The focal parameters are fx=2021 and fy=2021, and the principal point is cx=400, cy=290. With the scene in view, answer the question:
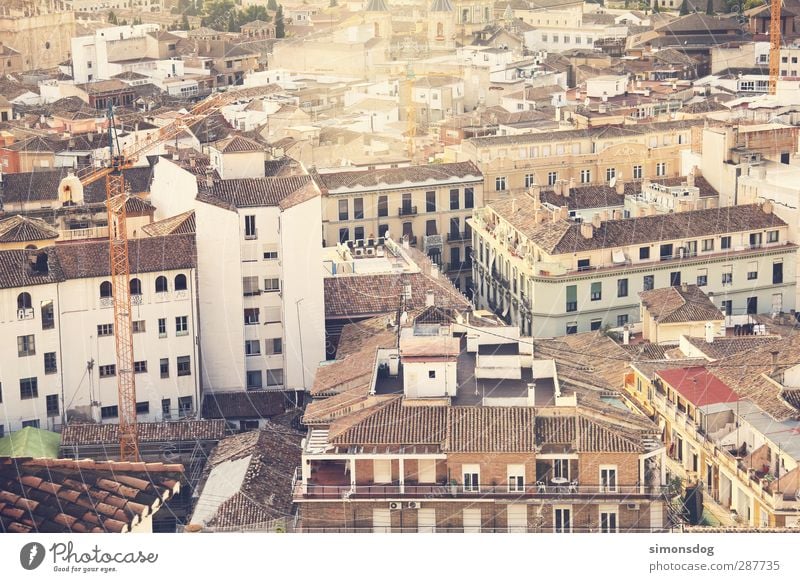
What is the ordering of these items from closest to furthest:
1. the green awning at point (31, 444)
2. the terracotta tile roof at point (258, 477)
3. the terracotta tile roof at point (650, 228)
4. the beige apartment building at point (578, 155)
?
the terracotta tile roof at point (258, 477), the green awning at point (31, 444), the terracotta tile roof at point (650, 228), the beige apartment building at point (578, 155)

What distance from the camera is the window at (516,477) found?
5934 millimetres

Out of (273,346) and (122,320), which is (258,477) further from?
(273,346)

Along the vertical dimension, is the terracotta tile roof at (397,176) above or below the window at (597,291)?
above

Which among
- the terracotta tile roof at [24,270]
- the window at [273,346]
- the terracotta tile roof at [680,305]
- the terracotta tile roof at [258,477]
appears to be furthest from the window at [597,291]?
the terracotta tile roof at [24,270]

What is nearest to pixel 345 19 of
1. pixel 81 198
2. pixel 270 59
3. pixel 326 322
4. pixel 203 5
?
pixel 270 59

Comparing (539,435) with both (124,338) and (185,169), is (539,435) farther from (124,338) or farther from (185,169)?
(185,169)

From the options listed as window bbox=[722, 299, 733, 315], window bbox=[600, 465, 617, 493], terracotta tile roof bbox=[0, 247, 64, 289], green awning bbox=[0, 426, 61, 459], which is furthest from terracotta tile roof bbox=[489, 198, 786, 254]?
window bbox=[600, 465, 617, 493]

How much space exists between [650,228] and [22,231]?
2.76m

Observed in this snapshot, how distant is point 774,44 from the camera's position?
1602 centimetres

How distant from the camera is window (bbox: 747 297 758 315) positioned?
29.2 ft

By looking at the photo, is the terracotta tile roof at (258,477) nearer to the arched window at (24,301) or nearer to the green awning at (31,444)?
the green awning at (31,444)

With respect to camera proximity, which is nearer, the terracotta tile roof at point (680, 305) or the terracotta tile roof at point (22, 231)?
the terracotta tile roof at point (22, 231)

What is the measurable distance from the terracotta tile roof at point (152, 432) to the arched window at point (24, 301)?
0.46m

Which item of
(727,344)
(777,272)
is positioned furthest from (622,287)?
(727,344)
